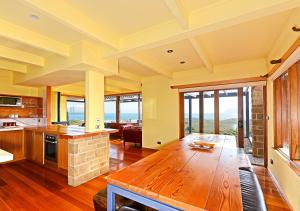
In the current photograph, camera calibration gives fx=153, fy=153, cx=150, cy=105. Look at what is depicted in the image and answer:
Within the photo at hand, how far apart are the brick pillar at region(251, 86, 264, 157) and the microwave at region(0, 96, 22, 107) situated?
673 cm

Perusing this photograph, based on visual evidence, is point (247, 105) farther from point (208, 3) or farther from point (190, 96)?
point (208, 3)

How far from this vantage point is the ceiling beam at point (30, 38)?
6.84ft

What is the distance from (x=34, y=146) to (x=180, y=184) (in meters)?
4.15

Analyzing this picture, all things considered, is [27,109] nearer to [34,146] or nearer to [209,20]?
[34,146]

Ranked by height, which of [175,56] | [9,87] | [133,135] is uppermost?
[175,56]

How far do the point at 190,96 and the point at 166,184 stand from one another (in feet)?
13.6

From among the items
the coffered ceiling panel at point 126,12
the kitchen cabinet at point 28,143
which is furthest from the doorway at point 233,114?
the kitchen cabinet at point 28,143

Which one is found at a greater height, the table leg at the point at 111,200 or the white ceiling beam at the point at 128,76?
the white ceiling beam at the point at 128,76

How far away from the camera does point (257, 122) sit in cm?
420

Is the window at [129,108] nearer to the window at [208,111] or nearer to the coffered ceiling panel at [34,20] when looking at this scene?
the window at [208,111]

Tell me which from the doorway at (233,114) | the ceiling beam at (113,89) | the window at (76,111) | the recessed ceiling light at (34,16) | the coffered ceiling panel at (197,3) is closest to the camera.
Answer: the coffered ceiling panel at (197,3)

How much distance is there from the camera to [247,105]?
15.1ft

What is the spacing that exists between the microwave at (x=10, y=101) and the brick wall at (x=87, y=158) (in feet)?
9.90

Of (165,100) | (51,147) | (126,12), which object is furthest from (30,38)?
(165,100)
